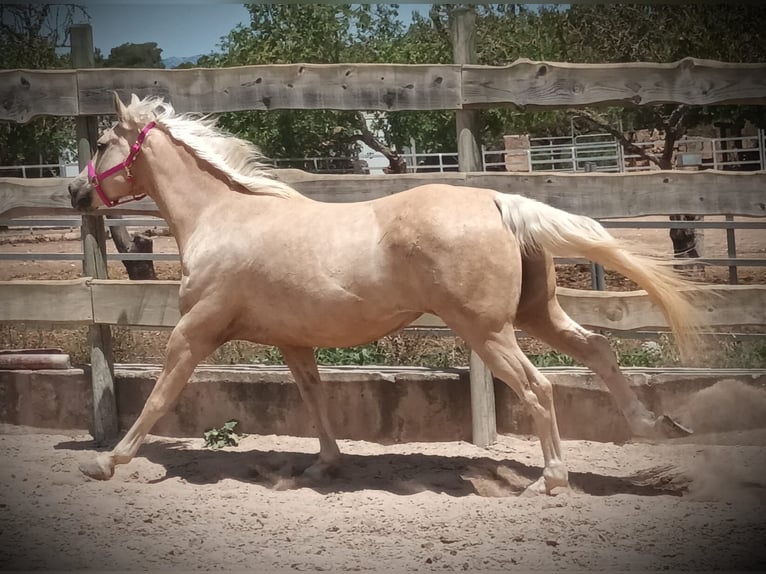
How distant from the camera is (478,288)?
172 inches

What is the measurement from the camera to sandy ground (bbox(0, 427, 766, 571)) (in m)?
3.75

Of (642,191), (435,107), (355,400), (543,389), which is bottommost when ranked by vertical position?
(355,400)

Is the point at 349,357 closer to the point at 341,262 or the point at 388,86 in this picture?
the point at 341,262

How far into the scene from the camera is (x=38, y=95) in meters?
5.75

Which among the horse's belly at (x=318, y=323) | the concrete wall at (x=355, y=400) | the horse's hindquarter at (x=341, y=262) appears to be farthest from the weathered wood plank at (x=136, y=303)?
the horse's belly at (x=318, y=323)

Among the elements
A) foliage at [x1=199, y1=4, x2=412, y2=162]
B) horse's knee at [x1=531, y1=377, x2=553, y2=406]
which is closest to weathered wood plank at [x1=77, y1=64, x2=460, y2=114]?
horse's knee at [x1=531, y1=377, x2=553, y2=406]

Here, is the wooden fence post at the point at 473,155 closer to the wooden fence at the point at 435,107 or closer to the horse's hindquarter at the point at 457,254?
the wooden fence at the point at 435,107

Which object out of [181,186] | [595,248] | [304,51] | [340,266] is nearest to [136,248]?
[304,51]

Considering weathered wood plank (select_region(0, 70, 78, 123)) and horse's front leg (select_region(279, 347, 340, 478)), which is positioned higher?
weathered wood plank (select_region(0, 70, 78, 123))

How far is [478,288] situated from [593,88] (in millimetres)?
1569

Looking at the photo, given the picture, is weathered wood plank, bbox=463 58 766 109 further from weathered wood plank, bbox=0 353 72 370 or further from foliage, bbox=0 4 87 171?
weathered wood plank, bbox=0 353 72 370

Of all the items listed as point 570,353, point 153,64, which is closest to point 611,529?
point 570,353

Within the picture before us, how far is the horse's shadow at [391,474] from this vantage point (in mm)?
4738

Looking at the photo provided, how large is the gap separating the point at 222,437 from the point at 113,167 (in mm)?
1852
